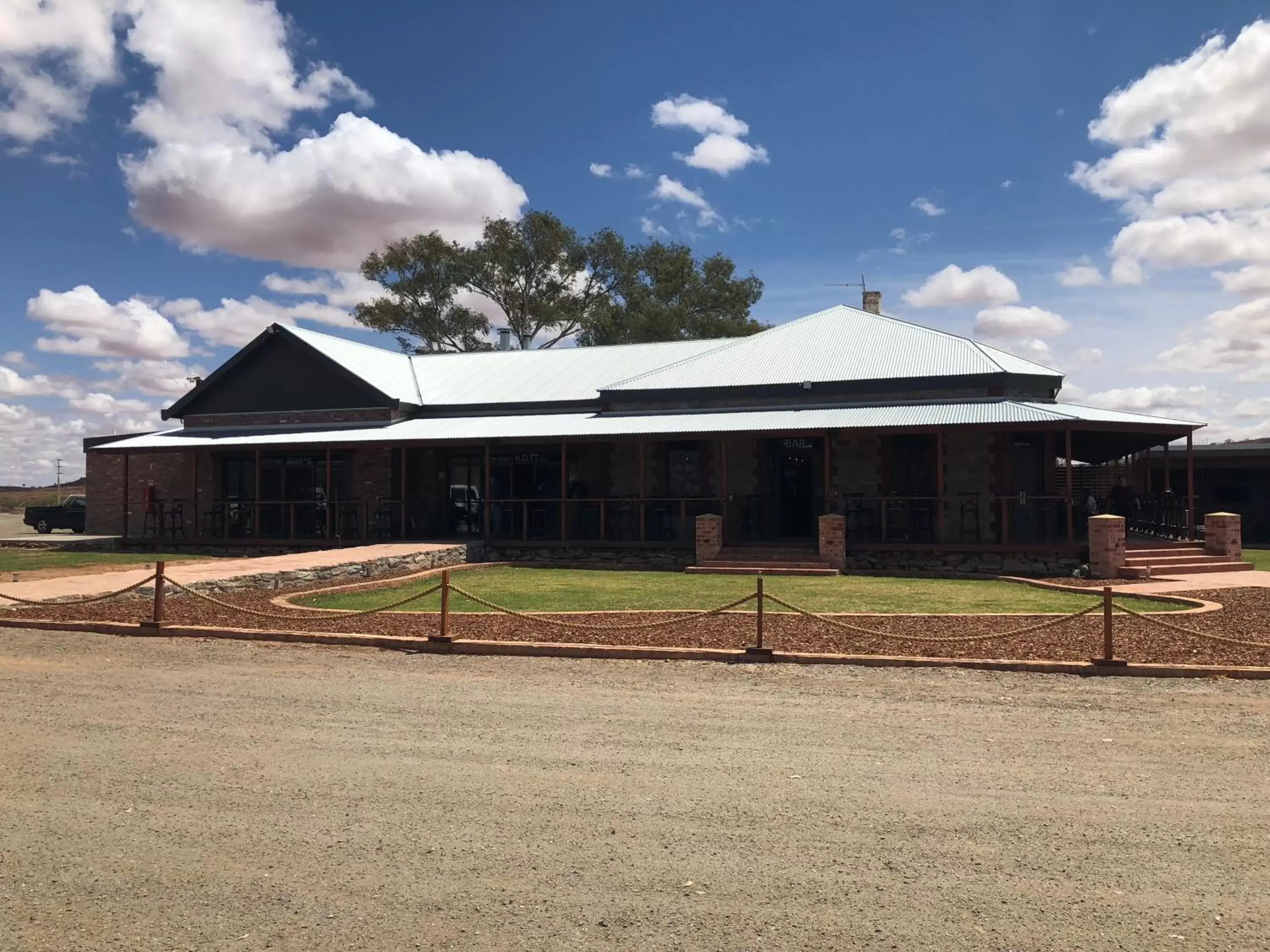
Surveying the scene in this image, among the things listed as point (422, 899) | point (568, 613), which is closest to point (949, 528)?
point (568, 613)

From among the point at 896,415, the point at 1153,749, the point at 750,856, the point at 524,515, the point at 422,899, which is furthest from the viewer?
the point at 524,515

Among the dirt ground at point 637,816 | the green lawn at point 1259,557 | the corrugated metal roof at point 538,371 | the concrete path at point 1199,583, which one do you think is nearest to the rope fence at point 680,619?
the dirt ground at point 637,816

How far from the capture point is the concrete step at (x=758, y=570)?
17641mm

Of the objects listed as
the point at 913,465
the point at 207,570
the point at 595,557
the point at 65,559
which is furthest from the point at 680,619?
the point at 65,559

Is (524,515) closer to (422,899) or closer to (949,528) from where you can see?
(949,528)

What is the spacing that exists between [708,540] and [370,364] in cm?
1272

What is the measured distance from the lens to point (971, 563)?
59.1 feet

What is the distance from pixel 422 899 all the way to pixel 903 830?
89.6 inches

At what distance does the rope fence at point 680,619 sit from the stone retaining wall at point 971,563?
4.50m

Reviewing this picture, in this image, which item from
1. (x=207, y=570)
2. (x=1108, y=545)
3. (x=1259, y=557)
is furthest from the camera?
(x=1259, y=557)

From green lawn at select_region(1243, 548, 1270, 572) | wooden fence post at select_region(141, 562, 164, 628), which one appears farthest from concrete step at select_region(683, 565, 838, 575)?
wooden fence post at select_region(141, 562, 164, 628)

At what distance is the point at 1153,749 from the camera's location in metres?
6.03

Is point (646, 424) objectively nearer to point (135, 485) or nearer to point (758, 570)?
point (758, 570)

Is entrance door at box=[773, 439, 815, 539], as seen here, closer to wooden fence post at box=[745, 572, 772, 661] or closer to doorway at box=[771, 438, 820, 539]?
doorway at box=[771, 438, 820, 539]
